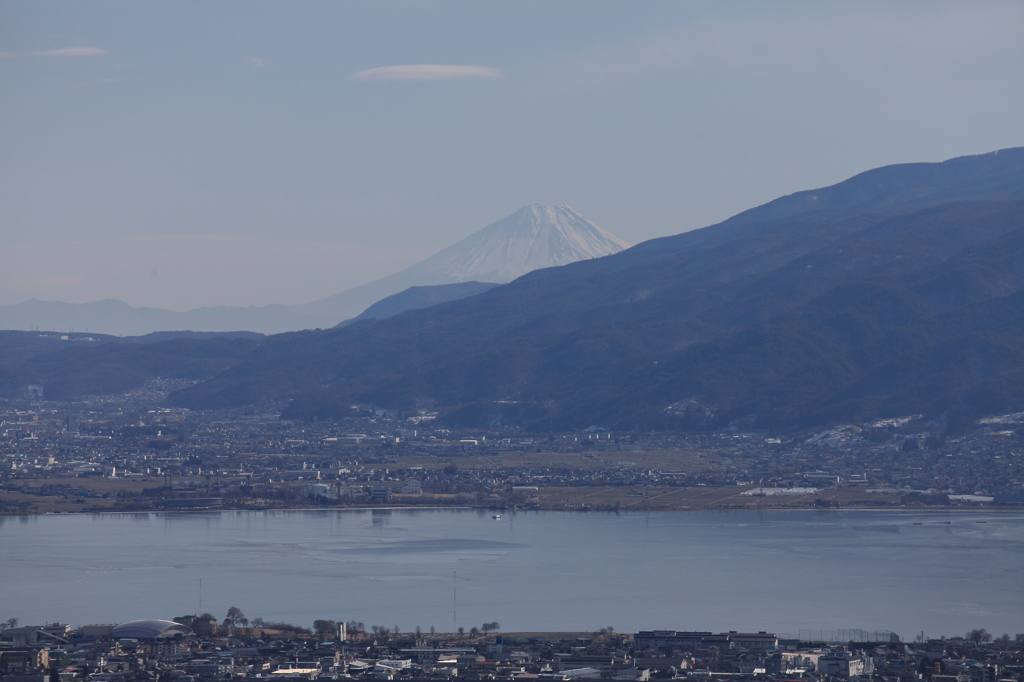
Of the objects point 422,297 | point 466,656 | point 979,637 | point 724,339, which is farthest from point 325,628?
point 422,297

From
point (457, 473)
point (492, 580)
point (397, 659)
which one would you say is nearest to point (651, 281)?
point (457, 473)

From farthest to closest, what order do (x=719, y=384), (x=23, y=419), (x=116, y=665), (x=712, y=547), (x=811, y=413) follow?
(x=23, y=419) < (x=719, y=384) < (x=811, y=413) < (x=712, y=547) < (x=116, y=665)

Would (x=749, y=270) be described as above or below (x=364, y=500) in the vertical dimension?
above

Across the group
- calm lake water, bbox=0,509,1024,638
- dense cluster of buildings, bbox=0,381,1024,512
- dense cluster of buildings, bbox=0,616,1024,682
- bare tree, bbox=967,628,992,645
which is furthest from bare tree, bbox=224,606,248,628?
dense cluster of buildings, bbox=0,381,1024,512

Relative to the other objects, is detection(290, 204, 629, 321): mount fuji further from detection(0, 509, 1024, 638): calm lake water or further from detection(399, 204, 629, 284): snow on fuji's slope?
detection(0, 509, 1024, 638): calm lake water

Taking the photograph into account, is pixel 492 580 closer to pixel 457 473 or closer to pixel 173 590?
pixel 173 590
